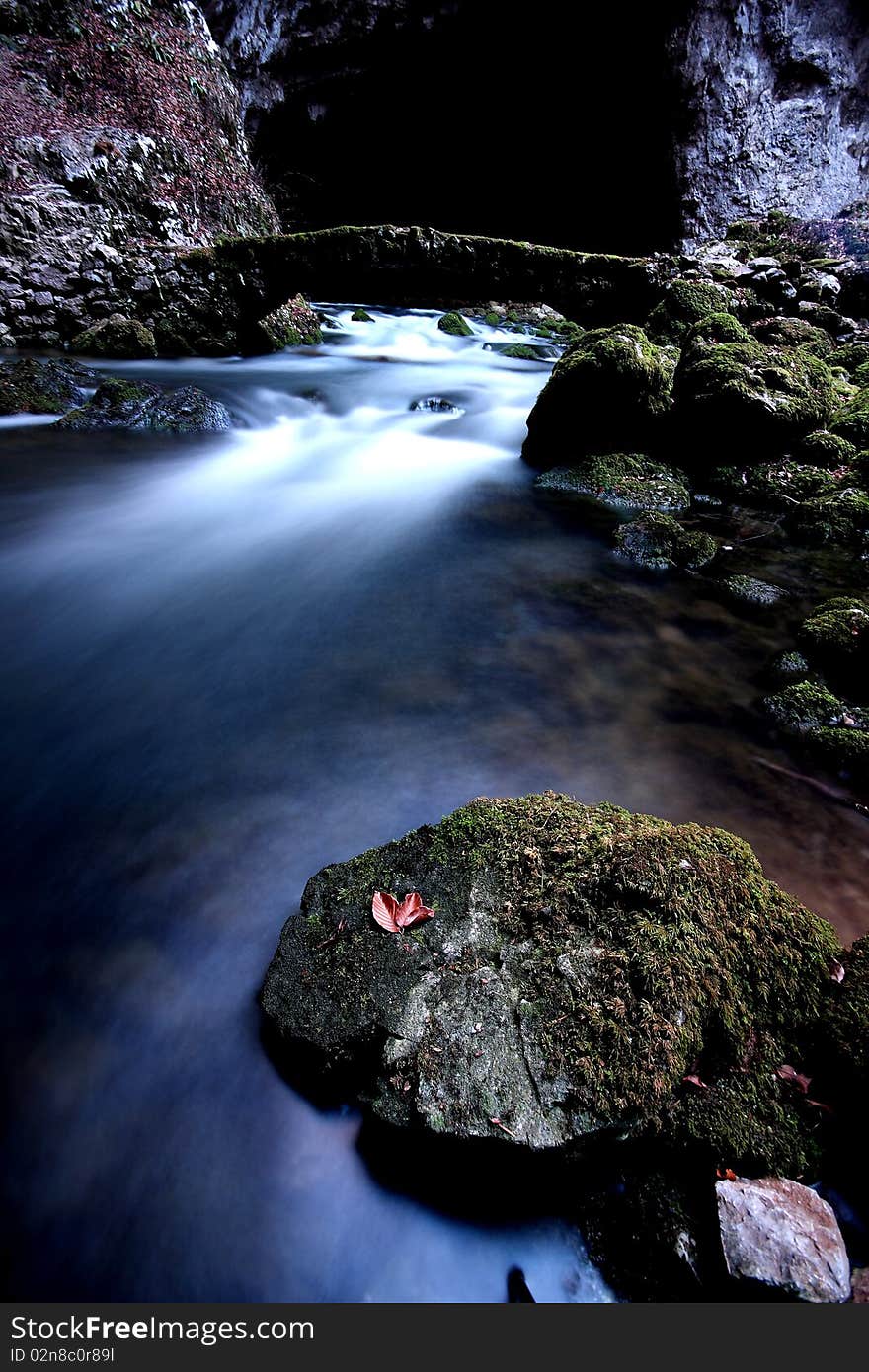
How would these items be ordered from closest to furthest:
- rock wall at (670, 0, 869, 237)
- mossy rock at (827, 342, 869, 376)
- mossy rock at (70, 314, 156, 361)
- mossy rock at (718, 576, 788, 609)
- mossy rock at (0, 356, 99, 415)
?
mossy rock at (718, 576, 788, 609) → mossy rock at (0, 356, 99, 415) → mossy rock at (827, 342, 869, 376) → mossy rock at (70, 314, 156, 361) → rock wall at (670, 0, 869, 237)

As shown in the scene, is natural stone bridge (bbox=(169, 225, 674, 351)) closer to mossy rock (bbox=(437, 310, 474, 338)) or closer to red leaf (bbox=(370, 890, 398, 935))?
mossy rock (bbox=(437, 310, 474, 338))

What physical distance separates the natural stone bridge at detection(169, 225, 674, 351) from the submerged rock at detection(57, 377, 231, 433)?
12.4 ft

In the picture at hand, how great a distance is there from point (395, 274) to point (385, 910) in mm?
11240

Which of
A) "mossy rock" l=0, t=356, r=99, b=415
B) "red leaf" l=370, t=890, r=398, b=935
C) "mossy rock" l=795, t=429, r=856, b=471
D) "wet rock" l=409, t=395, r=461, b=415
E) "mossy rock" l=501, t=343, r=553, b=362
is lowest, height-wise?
"red leaf" l=370, t=890, r=398, b=935

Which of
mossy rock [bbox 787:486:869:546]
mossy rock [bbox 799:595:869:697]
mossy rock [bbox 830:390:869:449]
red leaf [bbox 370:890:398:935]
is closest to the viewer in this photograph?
red leaf [bbox 370:890:398:935]

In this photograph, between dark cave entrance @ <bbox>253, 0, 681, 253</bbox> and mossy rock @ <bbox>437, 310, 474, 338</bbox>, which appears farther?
dark cave entrance @ <bbox>253, 0, 681, 253</bbox>

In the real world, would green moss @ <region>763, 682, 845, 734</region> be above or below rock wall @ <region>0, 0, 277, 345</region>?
below

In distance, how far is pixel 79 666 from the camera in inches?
151

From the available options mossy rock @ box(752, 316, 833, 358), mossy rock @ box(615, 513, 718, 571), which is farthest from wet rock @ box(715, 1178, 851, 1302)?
mossy rock @ box(752, 316, 833, 358)

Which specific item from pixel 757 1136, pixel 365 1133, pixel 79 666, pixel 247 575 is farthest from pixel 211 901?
pixel 247 575

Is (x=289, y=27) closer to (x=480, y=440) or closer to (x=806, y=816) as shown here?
(x=480, y=440)

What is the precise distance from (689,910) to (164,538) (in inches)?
211

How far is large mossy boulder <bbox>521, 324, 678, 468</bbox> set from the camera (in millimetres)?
6797

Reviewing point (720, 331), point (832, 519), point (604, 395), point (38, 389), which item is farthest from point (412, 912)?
point (38, 389)
